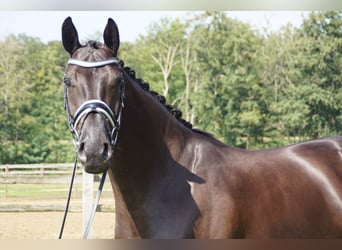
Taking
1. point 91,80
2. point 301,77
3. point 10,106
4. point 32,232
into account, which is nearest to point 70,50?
point 91,80

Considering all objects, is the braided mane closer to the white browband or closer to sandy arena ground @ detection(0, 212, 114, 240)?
the white browband

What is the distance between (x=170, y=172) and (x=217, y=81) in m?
16.5

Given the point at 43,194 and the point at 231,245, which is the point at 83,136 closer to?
the point at 231,245

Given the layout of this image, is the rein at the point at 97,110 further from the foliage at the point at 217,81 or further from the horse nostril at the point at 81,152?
the foliage at the point at 217,81

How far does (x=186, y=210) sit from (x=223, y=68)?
1670cm

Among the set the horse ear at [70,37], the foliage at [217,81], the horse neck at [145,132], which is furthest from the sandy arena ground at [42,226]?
the foliage at [217,81]

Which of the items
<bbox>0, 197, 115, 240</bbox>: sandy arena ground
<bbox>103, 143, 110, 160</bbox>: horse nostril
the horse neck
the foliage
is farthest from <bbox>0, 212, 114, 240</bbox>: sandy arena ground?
the foliage

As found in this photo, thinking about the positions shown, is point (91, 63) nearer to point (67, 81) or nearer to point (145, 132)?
point (67, 81)

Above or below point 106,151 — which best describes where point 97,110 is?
above

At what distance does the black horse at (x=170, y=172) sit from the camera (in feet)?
8.05

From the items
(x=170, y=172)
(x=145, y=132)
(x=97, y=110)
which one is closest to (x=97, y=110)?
(x=97, y=110)

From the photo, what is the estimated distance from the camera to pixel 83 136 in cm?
230

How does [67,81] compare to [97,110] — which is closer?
[97,110]

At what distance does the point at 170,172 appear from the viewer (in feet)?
9.10
